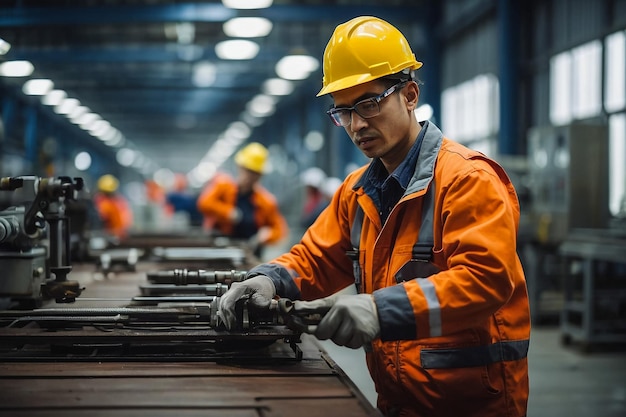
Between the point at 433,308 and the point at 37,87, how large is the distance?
512 cm

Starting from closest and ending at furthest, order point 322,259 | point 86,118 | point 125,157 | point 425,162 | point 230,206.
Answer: point 425,162, point 322,259, point 230,206, point 86,118, point 125,157

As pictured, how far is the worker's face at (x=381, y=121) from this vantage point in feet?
6.30

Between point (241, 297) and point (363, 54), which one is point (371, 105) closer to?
point (363, 54)

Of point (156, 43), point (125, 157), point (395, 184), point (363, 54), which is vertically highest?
point (156, 43)

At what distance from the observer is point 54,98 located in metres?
7.20

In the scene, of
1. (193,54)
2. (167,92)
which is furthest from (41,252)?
(167,92)

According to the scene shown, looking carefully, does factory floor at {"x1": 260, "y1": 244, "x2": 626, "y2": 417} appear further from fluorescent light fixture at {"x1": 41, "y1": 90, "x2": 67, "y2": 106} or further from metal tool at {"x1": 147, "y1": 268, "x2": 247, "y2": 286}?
fluorescent light fixture at {"x1": 41, "y1": 90, "x2": 67, "y2": 106}

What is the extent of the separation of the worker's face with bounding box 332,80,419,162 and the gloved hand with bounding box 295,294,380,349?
1.68ft

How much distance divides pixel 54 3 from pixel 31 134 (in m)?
7.10

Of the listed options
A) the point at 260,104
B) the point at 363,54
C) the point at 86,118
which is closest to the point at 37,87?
the point at 363,54

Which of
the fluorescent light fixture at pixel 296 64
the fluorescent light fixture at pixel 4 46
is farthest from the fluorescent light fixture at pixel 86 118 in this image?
the fluorescent light fixture at pixel 4 46

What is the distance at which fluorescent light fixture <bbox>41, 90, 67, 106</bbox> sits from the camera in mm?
6780

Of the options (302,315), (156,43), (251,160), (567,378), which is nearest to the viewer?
(302,315)

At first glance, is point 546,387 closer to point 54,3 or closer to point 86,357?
point 86,357
